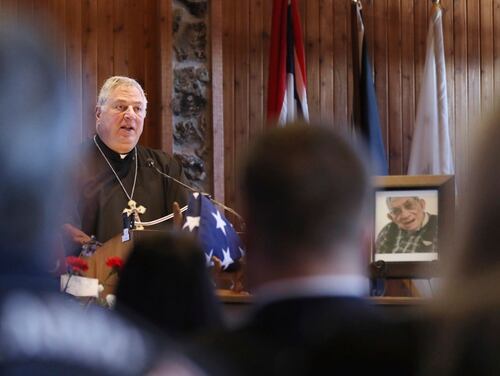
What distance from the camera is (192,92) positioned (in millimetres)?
5984

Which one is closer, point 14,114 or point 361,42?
point 14,114

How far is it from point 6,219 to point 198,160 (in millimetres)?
5373

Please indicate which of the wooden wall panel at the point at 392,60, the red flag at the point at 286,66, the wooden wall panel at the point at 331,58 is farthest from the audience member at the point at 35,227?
the wooden wall panel at the point at 392,60

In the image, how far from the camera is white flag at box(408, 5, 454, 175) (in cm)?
588

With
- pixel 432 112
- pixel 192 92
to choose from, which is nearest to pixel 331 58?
pixel 432 112

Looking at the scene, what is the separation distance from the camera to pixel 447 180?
3.04 metres

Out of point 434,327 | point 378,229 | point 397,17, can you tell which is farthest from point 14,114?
point 397,17

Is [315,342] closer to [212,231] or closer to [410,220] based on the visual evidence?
[212,231]

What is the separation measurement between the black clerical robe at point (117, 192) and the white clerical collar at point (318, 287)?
2893 mm

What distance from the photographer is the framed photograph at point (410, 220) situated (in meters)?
3.00

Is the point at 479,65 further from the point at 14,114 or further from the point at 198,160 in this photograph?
the point at 14,114

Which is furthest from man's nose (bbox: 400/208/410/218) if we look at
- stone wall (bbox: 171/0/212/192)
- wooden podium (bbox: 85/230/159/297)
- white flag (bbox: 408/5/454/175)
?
stone wall (bbox: 171/0/212/192)

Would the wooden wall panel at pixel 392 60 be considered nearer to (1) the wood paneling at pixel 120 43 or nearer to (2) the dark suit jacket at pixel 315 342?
(1) the wood paneling at pixel 120 43

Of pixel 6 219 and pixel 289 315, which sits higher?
pixel 6 219
